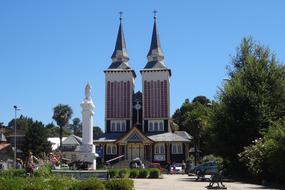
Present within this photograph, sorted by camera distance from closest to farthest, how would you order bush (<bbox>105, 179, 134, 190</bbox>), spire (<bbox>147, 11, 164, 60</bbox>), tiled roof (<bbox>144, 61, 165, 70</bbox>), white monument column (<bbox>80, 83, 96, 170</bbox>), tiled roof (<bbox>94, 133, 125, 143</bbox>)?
bush (<bbox>105, 179, 134, 190</bbox>), white monument column (<bbox>80, 83, 96, 170</bbox>), tiled roof (<bbox>94, 133, 125, 143</bbox>), tiled roof (<bbox>144, 61, 165, 70</bbox>), spire (<bbox>147, 11, 164, 60</bbox>)

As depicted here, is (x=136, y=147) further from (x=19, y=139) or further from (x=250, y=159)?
(x=250, y=159)

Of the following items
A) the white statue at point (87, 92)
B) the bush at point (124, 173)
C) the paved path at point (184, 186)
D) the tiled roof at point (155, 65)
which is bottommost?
the paved path at point (184, 186)

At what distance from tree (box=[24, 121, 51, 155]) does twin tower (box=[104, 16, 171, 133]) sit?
34.9 ft

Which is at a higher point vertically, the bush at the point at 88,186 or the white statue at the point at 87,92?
the white statue at the point at 87,92

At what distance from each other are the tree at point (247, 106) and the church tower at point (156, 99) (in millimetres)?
42037

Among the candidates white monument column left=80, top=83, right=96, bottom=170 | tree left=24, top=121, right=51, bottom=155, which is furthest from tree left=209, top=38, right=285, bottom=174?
tree left=24, top=121, right=51, bottom=155

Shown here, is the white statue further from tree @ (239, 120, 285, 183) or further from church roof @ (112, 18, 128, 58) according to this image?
church roof @ (112, 18, 128, 58)

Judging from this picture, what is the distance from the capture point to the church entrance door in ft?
260

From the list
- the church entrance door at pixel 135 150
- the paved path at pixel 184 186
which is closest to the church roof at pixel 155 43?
the church entrance door at pixel 135 150

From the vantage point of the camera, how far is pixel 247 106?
122ft

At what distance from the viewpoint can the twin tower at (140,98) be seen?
82500 millimetres

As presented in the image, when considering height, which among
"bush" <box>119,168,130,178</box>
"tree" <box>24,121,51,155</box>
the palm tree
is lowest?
"bush" <box>119,168,130,178</box>

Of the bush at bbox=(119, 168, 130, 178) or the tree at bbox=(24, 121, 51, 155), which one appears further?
the tree at bbox=(24, 121, 51, 155)

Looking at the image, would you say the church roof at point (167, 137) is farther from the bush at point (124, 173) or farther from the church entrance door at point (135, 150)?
the bush at point (124, 173)
